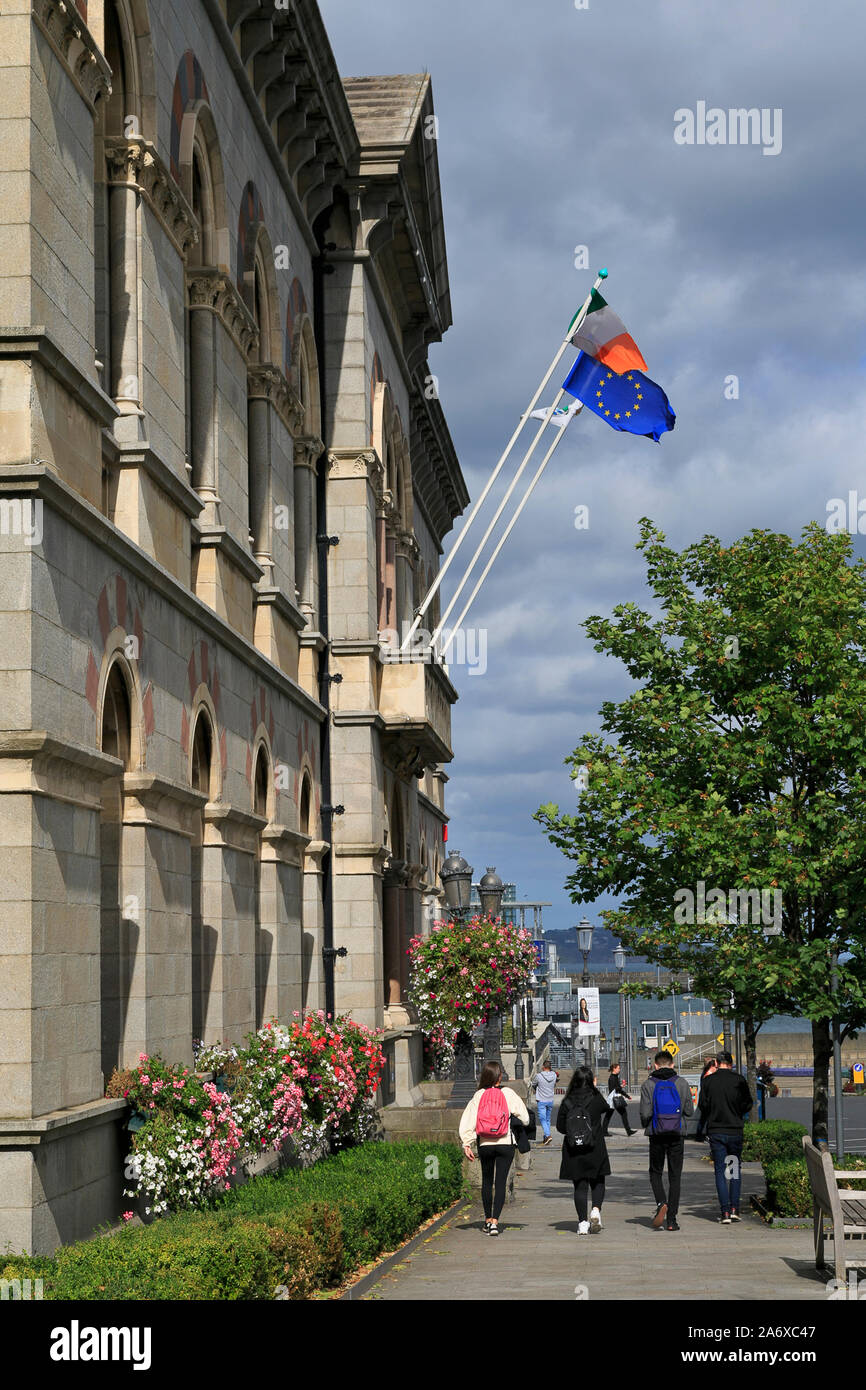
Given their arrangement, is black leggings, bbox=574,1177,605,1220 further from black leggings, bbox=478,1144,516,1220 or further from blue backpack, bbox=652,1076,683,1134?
blue backpack, bbox=652,1076,683,1134

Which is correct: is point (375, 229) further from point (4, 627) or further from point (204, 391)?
point (4, 627)

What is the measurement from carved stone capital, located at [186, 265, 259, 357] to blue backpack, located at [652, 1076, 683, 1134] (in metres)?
9.53

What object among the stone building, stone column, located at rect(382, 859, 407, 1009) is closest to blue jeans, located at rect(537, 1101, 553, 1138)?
the stone building

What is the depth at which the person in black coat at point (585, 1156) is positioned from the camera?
18.7 m

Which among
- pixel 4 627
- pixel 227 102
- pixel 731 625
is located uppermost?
pixel 227 102

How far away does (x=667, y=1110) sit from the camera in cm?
1959

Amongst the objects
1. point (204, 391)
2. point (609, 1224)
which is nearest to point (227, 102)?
point (204, 391)

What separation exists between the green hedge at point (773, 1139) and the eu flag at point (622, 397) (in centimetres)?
986

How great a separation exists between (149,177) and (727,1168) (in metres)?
12.2

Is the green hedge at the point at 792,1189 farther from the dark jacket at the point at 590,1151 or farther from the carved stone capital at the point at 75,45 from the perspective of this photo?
the carved stone capital at the point at 75,45

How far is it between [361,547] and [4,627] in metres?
16.9

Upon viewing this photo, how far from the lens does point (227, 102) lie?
20562 millimetres
